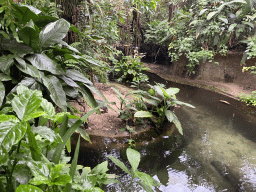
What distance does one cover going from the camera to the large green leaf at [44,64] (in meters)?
1.25

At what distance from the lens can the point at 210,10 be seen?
5.57 metres

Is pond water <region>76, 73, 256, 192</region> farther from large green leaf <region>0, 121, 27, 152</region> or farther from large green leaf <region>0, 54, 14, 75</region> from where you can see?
large green leaf <region>0, 121, 27, 152</region>

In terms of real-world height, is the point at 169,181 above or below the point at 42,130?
below

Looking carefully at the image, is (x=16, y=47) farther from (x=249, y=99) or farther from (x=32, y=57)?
(x=249, y=99)

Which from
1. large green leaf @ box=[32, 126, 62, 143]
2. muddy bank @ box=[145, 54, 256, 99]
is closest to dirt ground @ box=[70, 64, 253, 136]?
muddy bank @ box=[145, 54, 256, 99]

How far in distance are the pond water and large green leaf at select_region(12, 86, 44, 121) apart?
1.59 m

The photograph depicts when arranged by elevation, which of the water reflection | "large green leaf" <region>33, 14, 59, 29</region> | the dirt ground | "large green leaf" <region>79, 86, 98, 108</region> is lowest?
the water reflection

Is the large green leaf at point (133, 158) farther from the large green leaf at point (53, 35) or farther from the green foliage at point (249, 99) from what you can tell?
the green foliage at point (249, 99)

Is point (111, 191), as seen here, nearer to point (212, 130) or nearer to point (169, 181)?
point (169, 181)

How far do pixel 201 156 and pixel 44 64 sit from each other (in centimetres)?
238

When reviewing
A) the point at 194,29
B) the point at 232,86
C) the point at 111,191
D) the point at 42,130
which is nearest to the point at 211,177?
the point at 111,191

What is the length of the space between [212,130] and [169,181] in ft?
5.44

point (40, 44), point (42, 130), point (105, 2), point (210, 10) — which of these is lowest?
point (42, 130)

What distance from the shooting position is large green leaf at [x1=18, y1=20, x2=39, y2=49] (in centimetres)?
117
